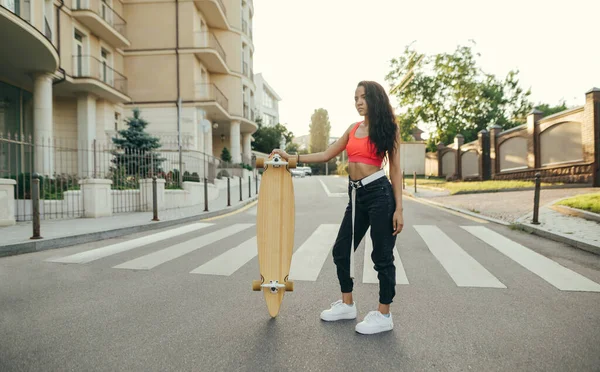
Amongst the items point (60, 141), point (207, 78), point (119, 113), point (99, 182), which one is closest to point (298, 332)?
point (99, 182)

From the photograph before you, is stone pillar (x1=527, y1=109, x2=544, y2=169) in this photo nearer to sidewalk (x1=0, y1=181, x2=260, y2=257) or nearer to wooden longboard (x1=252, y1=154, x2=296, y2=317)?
sidewalk (x1=0, y1=181, x2=260, y2=257)

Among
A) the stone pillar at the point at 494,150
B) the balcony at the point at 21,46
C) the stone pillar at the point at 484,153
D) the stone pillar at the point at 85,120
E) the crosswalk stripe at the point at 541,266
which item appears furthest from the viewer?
the stone pillar at the point at 484,153

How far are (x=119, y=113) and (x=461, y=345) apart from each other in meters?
23.2

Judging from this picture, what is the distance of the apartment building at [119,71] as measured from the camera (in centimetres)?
1416

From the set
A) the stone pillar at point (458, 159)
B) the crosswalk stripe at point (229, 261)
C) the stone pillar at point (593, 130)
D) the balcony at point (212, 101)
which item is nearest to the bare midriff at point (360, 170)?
the crosswalk stripe at point (229, 261)

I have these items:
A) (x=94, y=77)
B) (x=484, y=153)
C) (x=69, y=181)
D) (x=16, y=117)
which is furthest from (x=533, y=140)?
(x=16, y=117)

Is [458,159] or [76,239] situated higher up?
[458,159]

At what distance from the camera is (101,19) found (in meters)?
18.9

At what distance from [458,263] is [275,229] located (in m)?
3.11

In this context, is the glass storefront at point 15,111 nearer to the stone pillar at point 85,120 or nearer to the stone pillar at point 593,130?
the stone pillar at point 85,120

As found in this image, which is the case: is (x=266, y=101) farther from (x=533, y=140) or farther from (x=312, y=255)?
(x=312, y=255)

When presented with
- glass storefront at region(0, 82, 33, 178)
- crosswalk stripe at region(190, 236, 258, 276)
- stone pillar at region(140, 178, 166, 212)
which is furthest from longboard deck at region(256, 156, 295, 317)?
glass storefront at region(0, 82, 33, 178)

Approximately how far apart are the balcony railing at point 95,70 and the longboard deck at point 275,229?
58.8ft

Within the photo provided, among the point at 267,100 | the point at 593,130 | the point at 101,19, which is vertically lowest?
the point at 593,130
